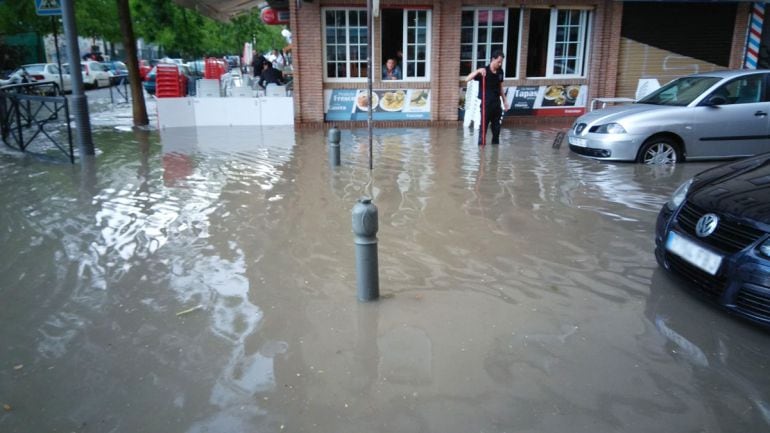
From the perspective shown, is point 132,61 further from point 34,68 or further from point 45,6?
point 34,68

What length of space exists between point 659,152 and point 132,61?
12157 millimetres

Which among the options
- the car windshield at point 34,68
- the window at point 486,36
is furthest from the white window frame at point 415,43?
the car windshield at point 34,68

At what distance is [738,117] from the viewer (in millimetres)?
9234

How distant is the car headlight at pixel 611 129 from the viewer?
31.0ft

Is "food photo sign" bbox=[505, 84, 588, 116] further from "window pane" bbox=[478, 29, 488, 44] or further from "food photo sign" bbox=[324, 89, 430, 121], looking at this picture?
"food photo sign" bbox=[324, 89, 430, 121]

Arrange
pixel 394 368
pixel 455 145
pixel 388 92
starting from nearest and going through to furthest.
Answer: pixel 394 368
pixel 455 145
pixel 388 92

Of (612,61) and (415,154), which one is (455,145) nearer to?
(415,154)

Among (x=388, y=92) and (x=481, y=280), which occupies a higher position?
(x=388, y=92)

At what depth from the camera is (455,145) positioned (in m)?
12.0

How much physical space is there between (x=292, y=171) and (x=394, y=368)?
244 inches

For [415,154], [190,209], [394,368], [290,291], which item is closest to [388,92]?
[415,154]

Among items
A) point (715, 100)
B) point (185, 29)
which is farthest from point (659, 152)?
point (185, 29)

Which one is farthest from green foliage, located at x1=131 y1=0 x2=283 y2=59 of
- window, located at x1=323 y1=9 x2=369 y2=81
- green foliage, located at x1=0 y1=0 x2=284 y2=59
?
window, located at x1=323 y1=9 x2=369 y2=81

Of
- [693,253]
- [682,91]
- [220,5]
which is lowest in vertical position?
[693,253]
